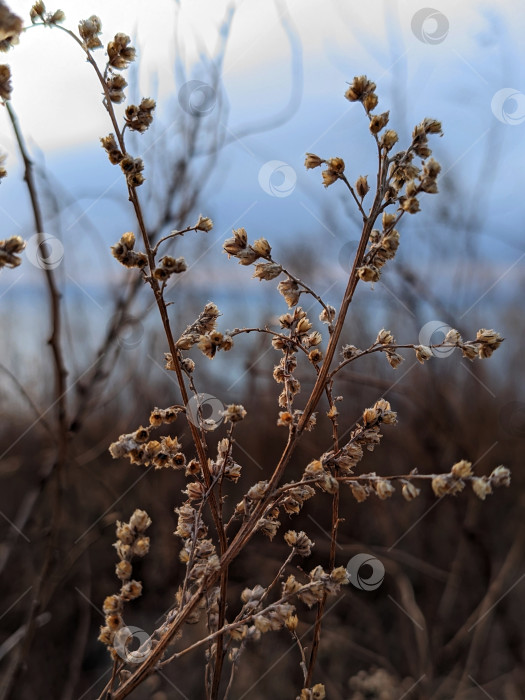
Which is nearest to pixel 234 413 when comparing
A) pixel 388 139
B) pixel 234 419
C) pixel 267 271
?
pixel 234 419

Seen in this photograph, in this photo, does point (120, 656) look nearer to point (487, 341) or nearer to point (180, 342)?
point (180, 342)

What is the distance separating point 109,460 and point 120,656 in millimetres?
1714

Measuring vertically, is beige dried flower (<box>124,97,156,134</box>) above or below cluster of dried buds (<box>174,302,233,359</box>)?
above

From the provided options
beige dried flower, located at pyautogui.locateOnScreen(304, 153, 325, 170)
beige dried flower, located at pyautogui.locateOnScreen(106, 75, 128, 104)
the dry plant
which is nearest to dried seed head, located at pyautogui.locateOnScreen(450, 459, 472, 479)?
the dry plant

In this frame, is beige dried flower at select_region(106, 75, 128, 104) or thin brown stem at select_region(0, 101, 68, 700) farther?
thin brown stem at select_region(0, 101, 68, 700)

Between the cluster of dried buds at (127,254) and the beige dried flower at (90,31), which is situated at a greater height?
the beige dried flower at (90,31)

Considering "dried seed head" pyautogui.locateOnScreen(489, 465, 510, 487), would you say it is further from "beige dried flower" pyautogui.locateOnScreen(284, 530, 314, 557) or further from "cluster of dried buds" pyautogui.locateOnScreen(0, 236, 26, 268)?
"cluster of dried buds" pyautogui.locateOnScreen(0, 236, 26, 268)

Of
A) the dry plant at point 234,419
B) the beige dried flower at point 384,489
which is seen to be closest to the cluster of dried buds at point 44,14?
the dry plant at point 234,419

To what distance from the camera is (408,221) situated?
1.52 metres

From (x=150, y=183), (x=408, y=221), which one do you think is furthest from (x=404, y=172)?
(x=408, y=221)

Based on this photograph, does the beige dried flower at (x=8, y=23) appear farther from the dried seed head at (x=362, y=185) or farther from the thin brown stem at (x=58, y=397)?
the dried seed head at (x=362, y=185)

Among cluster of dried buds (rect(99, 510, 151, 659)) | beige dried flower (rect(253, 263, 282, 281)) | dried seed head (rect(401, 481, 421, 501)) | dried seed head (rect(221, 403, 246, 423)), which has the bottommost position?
cluster of dried buds (rect(99, 510, 151, 659))

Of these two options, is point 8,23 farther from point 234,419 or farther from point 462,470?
point 462,470

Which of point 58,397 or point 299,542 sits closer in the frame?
point 299,542
